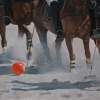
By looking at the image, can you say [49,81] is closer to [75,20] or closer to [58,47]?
[75,20]

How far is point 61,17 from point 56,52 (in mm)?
1731

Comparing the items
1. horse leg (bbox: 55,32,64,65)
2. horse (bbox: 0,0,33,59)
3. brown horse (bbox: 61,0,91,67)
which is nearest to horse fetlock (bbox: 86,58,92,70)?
brown horse (bbox: 61,0,91,67)

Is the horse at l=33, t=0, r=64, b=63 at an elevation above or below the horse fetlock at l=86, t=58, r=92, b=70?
above

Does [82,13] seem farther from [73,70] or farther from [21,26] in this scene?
[21,26]

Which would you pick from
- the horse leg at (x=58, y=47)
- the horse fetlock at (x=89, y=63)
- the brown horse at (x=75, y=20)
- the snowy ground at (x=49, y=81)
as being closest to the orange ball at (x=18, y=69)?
the snowy ground at (x=49, y=81)

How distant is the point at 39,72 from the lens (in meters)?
13.0

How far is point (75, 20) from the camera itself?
12.3 metres

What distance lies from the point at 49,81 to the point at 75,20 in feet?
5.38

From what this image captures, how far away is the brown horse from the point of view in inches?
477

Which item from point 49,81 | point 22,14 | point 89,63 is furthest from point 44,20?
point 49,81

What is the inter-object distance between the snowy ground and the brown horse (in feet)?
2.48

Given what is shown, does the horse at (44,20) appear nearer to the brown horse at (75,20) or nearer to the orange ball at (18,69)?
the brown horse at (75,20)

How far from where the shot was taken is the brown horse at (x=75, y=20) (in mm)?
12109

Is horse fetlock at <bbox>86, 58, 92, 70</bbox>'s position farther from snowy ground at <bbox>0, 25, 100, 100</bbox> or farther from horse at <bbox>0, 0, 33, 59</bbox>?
horse at <bbox>0, 0, 33, 59</bbox>
